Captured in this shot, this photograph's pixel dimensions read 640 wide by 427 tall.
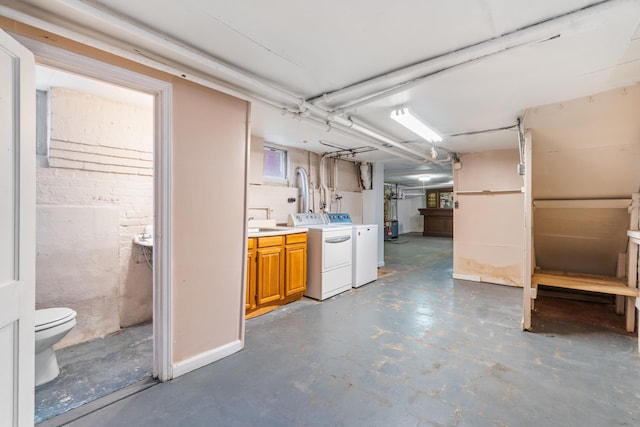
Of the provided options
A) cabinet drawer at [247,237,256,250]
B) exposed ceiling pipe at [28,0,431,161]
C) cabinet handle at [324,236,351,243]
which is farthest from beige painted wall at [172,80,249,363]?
cabinet handle at [324,236,351,243]

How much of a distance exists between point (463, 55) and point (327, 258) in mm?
2582

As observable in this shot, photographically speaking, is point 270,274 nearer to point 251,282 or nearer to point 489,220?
point 251,282

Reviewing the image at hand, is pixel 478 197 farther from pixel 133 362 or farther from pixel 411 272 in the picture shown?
pixel 133 362

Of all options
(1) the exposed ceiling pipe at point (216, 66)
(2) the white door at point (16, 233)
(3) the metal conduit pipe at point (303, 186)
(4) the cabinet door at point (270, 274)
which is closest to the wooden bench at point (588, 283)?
(1) the exposed ceiling pipe at point (216, 66)

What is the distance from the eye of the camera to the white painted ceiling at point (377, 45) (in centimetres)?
140

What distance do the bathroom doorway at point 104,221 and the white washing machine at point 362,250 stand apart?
254 cm

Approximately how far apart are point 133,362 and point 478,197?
16.0 ft

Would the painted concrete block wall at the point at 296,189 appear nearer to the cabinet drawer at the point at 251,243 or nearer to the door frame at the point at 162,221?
the cabinet drawer at the point at 251,243

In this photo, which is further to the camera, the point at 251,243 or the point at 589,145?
the point at 251,243

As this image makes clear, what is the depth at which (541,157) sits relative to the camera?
2.94m

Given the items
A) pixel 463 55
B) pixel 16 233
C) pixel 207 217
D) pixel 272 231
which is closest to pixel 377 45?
pixel 463 55

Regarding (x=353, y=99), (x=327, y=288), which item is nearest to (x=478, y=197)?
(x=327, y=288)

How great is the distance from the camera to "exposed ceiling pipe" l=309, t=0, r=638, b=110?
139 cm

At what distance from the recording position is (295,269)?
11.4 ft
